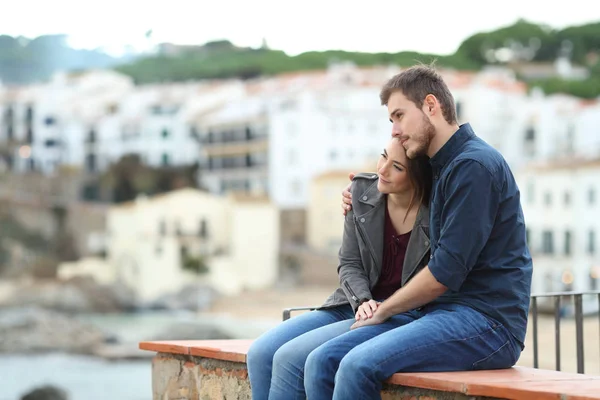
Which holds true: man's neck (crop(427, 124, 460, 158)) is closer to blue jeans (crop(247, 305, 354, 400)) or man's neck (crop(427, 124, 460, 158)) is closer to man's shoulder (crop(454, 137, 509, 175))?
man's shoulder (crop(454, 137, 509, 175))

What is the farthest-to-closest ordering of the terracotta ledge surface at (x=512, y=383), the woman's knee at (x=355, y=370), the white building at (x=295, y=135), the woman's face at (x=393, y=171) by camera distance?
the white building at (x=295, y=135) < the woman's face at (x=393, y=171) < the woman's knee at (x=355, y=370) < the terracotta ledge surface at (x=512, y=383)

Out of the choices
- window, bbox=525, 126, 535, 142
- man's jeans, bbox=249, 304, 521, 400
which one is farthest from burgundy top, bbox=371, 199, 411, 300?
window, bbox=525, 126, 535, 142

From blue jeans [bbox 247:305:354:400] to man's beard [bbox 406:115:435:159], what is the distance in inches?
18.3

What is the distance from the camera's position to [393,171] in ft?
9.23

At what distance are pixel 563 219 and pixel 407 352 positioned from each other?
139 ft

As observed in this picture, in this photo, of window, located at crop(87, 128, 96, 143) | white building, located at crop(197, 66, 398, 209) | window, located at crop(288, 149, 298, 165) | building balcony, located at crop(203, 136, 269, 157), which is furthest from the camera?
window, located at crop(87, 128, 96, 143)

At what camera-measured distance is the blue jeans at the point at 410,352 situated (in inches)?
97.5

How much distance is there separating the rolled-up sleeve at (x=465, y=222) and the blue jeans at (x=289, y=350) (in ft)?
1.23

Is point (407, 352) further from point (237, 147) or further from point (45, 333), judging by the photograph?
point (237, 147)

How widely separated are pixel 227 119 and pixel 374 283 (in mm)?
53468

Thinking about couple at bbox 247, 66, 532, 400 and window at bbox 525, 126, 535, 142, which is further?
window at bbox 525, 126, 535, 142

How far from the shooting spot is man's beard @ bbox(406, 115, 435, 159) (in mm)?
2725

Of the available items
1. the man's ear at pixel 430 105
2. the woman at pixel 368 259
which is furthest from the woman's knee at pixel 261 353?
the man's ear at pixel 430 105

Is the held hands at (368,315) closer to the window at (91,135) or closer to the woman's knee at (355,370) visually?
the woman's knee at (355,370)
